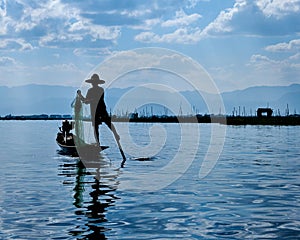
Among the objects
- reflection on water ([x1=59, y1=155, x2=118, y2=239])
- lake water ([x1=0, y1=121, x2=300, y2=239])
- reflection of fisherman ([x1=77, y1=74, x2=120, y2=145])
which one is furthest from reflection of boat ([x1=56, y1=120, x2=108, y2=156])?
lake water ([x1=0, y1=121, x2=300, y2=239])

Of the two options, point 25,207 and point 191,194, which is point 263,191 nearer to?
point 191,194

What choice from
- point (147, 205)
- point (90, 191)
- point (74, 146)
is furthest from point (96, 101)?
point (147, 205)

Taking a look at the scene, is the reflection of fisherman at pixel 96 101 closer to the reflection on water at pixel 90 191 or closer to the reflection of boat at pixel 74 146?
the reflection on water at pixel 90 191

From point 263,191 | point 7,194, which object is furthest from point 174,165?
point 7,194

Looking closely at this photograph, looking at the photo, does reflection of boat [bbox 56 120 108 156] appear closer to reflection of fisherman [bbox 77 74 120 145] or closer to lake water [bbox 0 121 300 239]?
reflection of fisherman [bbox 77 74 120 145]

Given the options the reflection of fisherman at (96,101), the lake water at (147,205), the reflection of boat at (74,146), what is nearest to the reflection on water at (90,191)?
the lake water at (147,205)

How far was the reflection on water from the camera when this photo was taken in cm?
1003

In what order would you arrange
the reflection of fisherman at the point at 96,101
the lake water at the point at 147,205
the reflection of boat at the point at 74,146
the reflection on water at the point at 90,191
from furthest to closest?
the reflection of boat at the point at 74,146 → the reflection of fisherman at the point at 96,101 → the reflection on water at the point at 90,191 → the lake water at the point at 147,205

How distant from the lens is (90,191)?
49.6 ft

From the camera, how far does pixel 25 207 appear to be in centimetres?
1225

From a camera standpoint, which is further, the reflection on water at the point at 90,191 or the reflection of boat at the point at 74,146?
the reflection of boat at the point at 74,146

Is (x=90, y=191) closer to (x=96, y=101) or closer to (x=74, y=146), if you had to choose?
(x=96, y=101)

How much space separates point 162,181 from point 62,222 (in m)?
7.08

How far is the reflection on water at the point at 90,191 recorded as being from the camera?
10.0 meters
